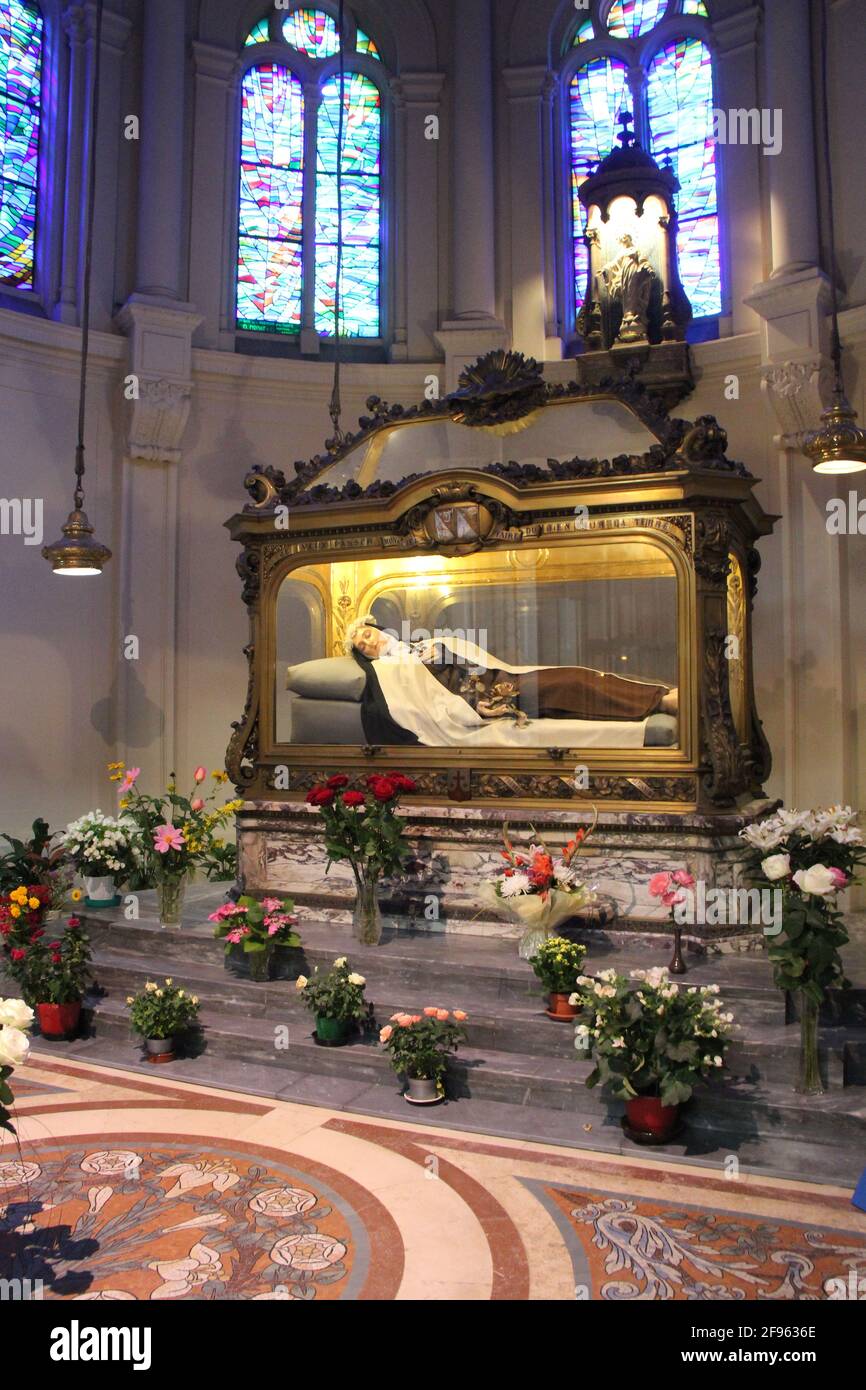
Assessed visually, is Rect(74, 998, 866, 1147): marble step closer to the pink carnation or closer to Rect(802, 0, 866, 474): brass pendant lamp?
the pink carnation

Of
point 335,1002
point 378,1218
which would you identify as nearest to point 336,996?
point 335,1002

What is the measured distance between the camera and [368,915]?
19.7 ft

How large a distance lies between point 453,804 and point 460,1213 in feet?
9.72

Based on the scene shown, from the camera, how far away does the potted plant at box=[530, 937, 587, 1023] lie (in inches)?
201

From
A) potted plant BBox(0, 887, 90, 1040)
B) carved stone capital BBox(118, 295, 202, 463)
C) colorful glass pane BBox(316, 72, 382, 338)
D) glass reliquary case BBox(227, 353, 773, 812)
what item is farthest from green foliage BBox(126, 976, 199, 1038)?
colorful glass pane BBox(316, 72, 382, 338)

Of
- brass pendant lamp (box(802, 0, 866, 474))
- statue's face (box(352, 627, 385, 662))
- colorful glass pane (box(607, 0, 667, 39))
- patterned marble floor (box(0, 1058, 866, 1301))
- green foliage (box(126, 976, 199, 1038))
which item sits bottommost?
patterned marble floor (box(0, 1058, 866, 1301))

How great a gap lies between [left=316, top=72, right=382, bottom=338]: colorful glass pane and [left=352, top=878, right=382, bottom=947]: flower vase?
6.99m

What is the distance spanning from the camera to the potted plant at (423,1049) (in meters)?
4.76

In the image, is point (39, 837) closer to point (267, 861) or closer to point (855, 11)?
point (267, 861)

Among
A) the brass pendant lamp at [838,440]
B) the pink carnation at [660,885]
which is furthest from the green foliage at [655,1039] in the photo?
the brass pendant lamp at [838,440]

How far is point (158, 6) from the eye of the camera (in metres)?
10.1

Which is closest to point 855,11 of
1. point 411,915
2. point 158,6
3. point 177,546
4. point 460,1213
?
point 158,6

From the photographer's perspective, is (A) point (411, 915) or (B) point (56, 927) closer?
(A) point (411, 915)

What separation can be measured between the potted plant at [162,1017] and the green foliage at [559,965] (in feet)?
6.02
